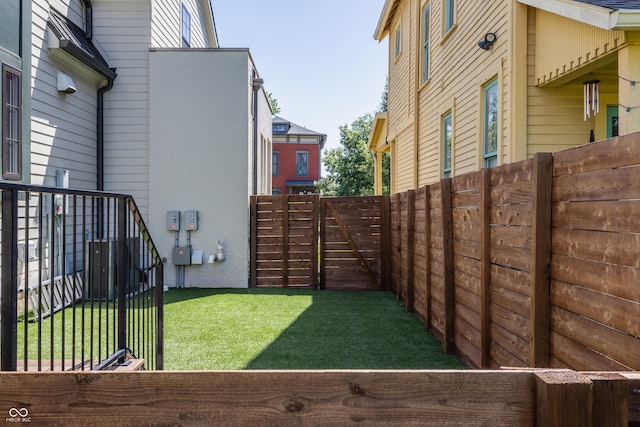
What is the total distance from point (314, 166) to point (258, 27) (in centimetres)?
1169

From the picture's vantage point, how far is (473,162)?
7.02 meters

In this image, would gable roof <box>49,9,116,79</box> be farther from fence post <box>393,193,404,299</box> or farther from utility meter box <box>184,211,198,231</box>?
fence post <box>393,193,404,299</box>

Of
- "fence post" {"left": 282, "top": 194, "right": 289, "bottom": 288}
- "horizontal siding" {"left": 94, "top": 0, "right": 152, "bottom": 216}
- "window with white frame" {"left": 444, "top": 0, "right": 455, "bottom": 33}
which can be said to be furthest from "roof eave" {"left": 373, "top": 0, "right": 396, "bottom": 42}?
"fence post" {"left": 282, "top": 194, "right": 289, "bottom": 288}

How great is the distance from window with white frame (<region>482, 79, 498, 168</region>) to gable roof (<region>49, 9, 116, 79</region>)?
6.46 metres

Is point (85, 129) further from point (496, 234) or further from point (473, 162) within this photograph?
point (496, 234)

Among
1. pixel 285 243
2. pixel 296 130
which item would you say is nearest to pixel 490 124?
pixel 285 243

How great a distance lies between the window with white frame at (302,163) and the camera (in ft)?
98.4

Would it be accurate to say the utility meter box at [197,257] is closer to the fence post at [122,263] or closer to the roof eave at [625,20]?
the fence post at [122,263]

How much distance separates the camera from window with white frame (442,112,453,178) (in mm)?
8492

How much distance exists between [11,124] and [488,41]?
21.8ft

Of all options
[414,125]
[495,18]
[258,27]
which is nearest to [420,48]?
[414,125]

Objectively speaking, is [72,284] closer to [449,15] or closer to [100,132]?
[100,132]

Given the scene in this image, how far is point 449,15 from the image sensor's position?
8359 millimetres

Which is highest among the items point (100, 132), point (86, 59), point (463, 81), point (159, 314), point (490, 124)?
point (86, 59)
